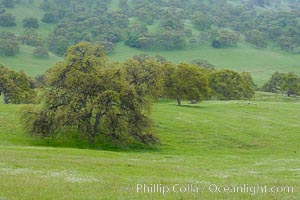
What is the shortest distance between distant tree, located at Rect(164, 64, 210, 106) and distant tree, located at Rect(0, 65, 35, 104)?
33.2 m

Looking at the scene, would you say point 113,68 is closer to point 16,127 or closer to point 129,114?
point 129,114

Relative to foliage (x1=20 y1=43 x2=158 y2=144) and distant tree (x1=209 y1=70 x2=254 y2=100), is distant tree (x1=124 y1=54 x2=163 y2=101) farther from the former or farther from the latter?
distant tree (x1=209 y1=70 x2=254 y2=100)

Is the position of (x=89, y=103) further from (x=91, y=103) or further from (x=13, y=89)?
(x=13, y=89)

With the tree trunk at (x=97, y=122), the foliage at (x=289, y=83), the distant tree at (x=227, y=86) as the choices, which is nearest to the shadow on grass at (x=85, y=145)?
the tree trunk at (x=97, y=122)

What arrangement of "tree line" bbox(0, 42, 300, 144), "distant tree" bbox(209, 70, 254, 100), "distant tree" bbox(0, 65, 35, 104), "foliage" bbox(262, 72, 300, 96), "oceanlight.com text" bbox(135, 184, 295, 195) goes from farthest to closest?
"foliage" bbox(262, 72, 300, 96) < "distant tree" bbox(209, 70, 254, 100) < "distant tree" bbox(0, 65, 35, 104) < "tree line" bbox(0, 42, 300, 144) < "oceanlight.com text" bbox(135, 184, 295, 195)

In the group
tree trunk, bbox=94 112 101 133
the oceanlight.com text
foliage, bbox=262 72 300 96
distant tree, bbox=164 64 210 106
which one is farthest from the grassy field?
foliage, bbox=262 72 300 96

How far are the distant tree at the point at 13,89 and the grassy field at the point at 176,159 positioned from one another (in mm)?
25635

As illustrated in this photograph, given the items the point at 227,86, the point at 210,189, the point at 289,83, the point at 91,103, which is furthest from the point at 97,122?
the point at 289,83

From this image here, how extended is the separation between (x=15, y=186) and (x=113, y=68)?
36.0 meters

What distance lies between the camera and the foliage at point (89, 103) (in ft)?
169

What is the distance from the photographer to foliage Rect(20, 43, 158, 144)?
169 ft

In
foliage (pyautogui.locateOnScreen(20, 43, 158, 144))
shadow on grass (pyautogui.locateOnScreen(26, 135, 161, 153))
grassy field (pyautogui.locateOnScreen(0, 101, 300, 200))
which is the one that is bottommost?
shadow on grass (pyautogui.locateOnScreen(26, 135, 161, 153))

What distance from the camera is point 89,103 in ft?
172

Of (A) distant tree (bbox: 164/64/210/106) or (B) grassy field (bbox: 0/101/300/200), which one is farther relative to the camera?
(A) distant tree (bbox: 164/64/210/106)
